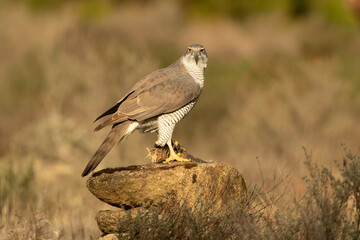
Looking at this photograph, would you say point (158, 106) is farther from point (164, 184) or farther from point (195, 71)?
point (164, 184)

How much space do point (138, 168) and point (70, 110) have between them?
10034 millimetres

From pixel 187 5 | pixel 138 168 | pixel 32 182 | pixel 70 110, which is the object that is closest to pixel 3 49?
pixel 70 110

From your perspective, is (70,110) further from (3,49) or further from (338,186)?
(338,186)

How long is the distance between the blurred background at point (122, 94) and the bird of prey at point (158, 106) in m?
1.28

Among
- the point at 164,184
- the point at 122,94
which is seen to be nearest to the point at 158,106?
the point at 164,184

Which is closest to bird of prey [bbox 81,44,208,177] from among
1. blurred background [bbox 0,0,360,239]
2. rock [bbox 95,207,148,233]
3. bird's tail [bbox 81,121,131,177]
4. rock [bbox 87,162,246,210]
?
bird's tail [bbox 81,121,131,177]

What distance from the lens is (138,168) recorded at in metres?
5.60

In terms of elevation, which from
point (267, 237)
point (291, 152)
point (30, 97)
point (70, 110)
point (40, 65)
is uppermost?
point (40, 65)

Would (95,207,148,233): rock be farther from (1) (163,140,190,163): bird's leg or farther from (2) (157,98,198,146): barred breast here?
(2) (157,98,198,146): barred breast

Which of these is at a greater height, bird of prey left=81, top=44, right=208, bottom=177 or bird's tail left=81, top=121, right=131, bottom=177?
bird of prey left=81, top=44, right=208, bottom=177

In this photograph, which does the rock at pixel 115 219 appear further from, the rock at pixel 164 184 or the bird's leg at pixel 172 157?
the bird's leg at pixel 172 157

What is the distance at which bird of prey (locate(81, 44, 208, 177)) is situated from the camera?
6020 millimetres

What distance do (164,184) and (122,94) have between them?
8882mm

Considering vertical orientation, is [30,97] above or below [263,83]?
above
